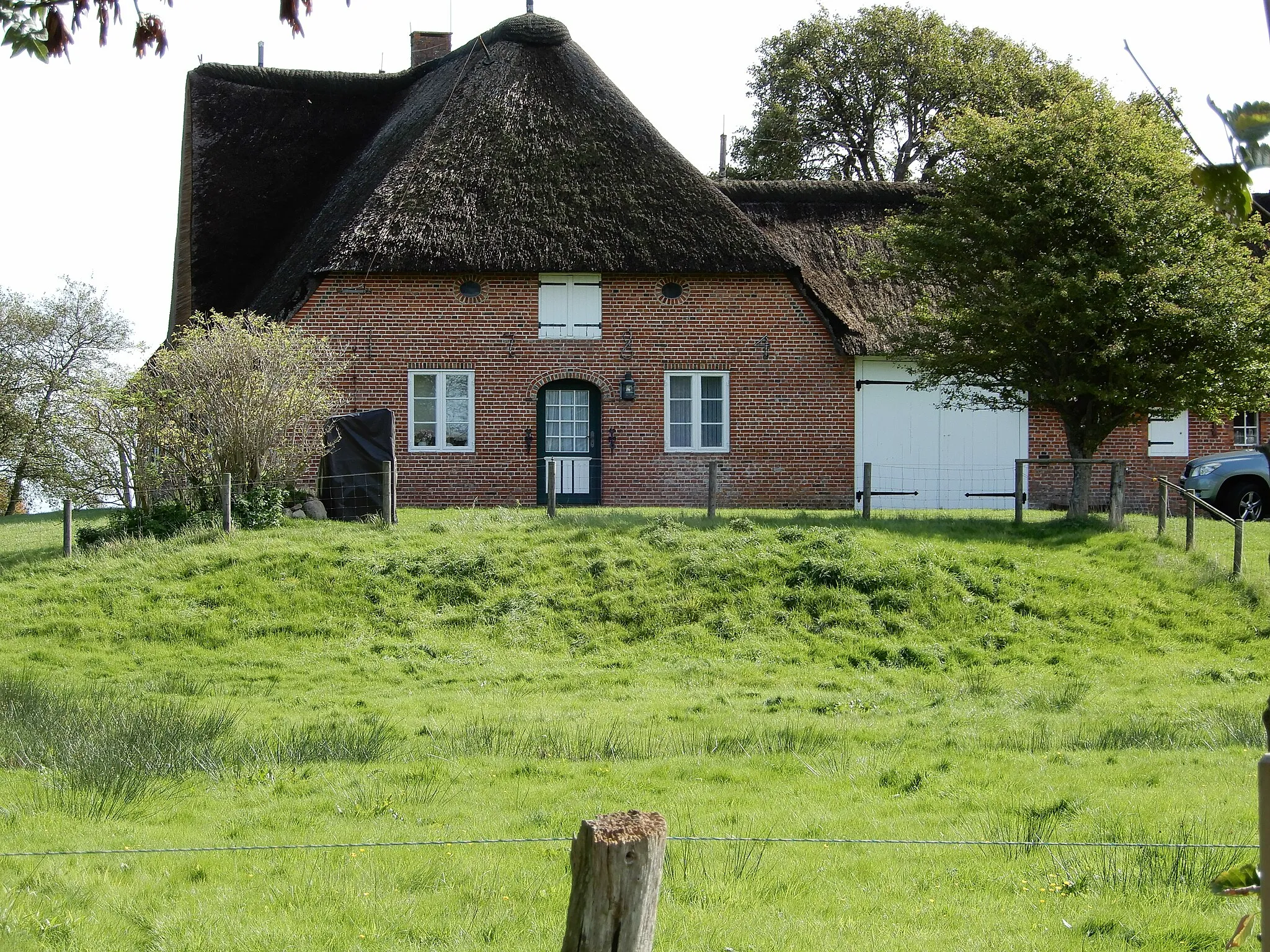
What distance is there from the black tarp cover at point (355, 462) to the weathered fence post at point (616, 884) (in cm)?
1503

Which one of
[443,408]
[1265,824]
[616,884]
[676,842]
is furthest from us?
[443,408]

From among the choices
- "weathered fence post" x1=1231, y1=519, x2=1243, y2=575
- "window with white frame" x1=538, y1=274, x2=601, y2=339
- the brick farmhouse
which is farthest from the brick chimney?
"weathered fence post" x1=1231, y1=519, x2=1243, y2=575

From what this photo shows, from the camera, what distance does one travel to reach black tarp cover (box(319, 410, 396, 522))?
18.7 m

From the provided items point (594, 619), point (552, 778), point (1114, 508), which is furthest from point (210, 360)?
point (1114, 508)

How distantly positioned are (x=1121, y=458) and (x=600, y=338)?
956 centimetres

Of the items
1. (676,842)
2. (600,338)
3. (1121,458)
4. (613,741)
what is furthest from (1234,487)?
(676,842)

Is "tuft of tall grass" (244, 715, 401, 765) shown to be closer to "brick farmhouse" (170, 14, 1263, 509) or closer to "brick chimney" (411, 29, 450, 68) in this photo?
"brick farmhouse" (170, 14, 1263, 509)

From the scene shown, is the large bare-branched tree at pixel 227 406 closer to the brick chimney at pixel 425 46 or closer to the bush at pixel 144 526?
the bush at pixel 144 526

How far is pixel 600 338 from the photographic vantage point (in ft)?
73.9

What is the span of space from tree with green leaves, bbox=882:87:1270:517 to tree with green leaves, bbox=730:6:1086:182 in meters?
20.3

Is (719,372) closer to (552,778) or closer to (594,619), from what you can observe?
(594,619)

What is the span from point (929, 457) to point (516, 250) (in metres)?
8.04

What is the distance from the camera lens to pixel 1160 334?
1748cm

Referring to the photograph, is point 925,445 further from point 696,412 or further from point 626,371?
point 626,371
